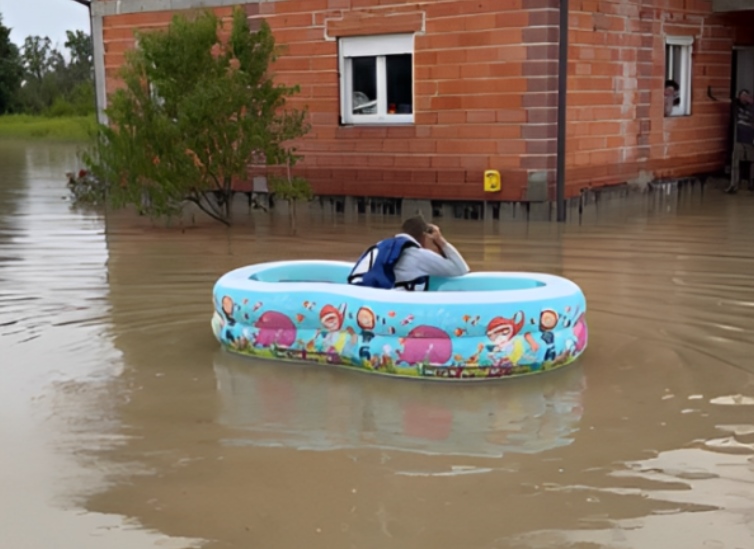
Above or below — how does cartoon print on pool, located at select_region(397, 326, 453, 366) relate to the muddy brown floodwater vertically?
above

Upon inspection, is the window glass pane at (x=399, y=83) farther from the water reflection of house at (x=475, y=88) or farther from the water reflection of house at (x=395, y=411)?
the water reflection of house at (x=395, y=411)

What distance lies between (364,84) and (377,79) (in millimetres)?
255

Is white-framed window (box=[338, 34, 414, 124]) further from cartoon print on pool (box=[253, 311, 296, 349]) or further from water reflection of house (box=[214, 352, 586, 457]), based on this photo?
water reflection of house (box=[214, 352, 586, 457])

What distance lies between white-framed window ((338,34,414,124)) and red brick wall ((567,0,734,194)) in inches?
91.6

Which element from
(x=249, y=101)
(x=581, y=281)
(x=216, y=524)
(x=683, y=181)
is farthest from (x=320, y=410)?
(x=683, y=181)

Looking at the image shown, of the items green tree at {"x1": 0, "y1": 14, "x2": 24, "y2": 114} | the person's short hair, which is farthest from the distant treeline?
the person's short hair

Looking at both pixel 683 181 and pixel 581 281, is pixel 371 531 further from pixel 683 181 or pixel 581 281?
pixel 683 181

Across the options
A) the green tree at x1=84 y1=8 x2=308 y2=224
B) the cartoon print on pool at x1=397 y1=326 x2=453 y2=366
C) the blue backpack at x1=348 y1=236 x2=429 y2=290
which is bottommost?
the cartoon print on pool at x1=397 y1=326 x2=453 y2=366

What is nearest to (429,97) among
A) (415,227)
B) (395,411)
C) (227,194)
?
(227,194)

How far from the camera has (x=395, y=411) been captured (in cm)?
574

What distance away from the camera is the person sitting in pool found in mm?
6895

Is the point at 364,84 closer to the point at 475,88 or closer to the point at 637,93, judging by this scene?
the point at 475,88

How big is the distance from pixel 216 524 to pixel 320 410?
161cm

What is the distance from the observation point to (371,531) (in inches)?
162
